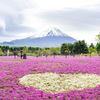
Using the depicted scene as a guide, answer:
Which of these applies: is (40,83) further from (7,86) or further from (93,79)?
(93,79)

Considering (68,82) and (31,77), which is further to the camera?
(31,77)

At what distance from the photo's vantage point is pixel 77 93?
38.7ft

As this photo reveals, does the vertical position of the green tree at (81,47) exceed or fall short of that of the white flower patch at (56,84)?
it exceeds it

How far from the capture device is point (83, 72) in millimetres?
19609

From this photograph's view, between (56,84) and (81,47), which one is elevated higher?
(81,47)

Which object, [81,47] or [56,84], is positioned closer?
[56,84]

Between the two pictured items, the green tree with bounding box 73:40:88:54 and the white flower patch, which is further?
the green tree with bounding box 73:40:88:54

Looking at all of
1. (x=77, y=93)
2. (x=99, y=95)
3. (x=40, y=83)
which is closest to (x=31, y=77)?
(x=40, y=83)

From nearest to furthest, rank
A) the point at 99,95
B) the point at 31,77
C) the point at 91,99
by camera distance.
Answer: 1. the point at 91,99
2. the point at 99,95
3. the point at 31,77

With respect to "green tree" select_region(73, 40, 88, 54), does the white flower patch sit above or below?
below

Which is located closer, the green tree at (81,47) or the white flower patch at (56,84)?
the white flower patch at (56,84)

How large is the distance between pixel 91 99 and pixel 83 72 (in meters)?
9.12

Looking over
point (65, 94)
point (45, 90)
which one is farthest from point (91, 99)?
point (45, 90)

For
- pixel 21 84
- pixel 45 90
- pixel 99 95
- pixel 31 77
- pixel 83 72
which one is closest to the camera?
pixel 99 95
